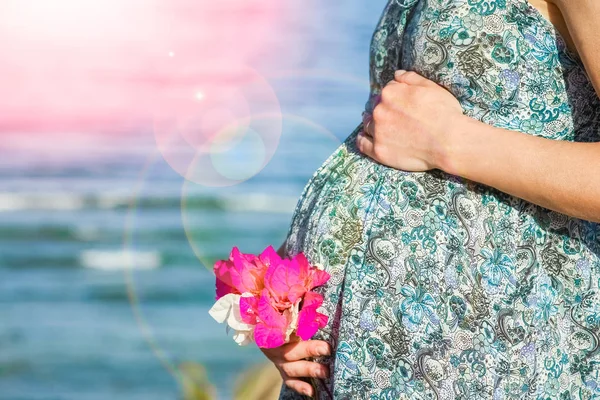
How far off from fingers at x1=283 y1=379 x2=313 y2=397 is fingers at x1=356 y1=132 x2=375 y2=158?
38 cm

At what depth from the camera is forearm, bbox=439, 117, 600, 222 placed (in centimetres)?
104

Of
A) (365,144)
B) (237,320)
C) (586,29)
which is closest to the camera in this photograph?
(586,29)

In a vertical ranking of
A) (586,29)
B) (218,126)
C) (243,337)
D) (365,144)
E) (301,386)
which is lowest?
(218,126)

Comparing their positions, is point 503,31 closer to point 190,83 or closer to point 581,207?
point 581,207

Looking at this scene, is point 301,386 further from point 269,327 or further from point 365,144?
point 365,144

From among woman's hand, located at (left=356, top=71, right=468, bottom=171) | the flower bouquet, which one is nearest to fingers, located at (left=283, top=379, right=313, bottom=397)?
the flower bouquet

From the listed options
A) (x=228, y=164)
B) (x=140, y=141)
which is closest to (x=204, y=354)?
(x=228, y=164)

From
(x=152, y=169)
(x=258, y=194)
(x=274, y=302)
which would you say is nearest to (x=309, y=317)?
(x=274, y=302)

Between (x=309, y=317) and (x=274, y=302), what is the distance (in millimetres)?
54

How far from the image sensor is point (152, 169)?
4.36 metres

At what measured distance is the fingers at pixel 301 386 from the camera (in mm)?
1257

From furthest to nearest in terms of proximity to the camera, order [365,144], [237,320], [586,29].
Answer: [365,144] → [237,320] → [586,29]

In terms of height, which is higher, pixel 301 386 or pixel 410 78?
pixel 410 78

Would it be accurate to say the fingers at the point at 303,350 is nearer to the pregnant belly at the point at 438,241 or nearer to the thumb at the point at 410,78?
the pregnant belly at the point at 438,241
